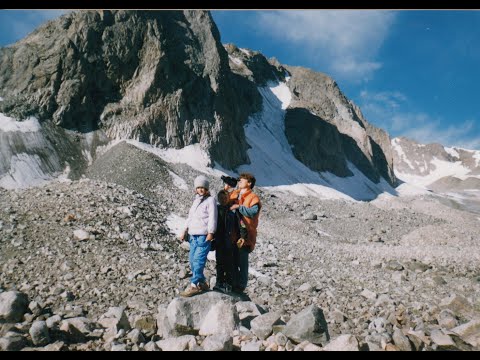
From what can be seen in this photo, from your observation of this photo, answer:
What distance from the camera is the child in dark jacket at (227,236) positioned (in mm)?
7578

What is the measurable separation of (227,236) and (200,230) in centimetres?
58

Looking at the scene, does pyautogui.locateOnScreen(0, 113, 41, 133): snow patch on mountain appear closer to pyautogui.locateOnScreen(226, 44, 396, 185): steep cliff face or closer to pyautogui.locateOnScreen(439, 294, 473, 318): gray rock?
pyautogui.locateOnScreen(439, 294, 473, 318): gray rock

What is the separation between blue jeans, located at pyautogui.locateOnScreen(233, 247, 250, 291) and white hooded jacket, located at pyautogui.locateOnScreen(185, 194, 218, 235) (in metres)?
0.90

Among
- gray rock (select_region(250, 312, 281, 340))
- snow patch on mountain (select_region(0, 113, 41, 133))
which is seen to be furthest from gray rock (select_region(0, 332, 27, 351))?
snow patch on mountain (select_region(0, 113, 41, 133))

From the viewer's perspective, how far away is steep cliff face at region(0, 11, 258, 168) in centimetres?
3614

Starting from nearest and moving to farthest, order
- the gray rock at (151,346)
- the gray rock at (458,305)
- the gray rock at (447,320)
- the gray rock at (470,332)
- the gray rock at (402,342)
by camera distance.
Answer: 1. the gray rock at (151,346)
2. the gray rock at (402,342)
3. the gray rock at (470,332)
4. the gray rock at (447,320)
5. the gray rock at (458,305)

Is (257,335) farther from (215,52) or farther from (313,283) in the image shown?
(215,52)

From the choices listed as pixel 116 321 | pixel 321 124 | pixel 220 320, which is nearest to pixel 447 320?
pixel 220 320

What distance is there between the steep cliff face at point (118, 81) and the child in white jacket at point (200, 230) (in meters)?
31.8

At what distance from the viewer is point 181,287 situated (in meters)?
9.46

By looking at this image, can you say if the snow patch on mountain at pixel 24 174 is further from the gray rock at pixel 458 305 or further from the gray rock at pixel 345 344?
the gray rock at pixel 345 344

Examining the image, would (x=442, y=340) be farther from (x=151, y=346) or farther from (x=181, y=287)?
(x=181, y=287)

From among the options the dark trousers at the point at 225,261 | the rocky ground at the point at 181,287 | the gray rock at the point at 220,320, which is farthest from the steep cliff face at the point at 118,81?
the gray rock at the point at 220,320

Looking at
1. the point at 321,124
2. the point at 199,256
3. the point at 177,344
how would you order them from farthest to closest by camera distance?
the point at 321,124
the point at 199,256
the point at 177,344
